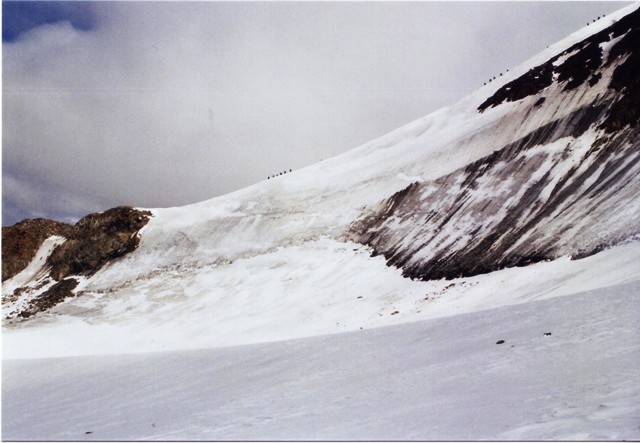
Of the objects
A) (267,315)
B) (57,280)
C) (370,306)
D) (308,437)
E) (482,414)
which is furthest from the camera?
(57,280)

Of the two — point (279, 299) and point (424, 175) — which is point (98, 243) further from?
point (424, 175)

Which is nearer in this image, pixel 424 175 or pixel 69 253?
pixel 424 175

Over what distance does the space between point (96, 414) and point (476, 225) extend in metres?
18.9

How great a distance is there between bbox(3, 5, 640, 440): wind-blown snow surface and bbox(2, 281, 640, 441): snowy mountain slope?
51 millimetres

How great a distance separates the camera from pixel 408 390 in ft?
28.0

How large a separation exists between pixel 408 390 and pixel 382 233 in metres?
23.0

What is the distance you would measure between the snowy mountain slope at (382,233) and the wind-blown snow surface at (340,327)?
16 centimetres

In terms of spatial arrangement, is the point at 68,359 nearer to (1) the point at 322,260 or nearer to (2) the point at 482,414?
(1) the point at 322,260

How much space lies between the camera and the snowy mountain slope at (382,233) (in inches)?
808

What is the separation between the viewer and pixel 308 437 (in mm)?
6887

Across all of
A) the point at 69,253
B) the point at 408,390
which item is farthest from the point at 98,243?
the point at 408,390

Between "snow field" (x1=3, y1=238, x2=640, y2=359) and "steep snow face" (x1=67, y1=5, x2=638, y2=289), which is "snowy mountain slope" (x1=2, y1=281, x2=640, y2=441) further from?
"steep snow face" (x1=67, y1=5, x2=638, y2=289)

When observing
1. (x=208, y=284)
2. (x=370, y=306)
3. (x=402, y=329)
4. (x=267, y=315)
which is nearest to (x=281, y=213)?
(x=208, y=284)

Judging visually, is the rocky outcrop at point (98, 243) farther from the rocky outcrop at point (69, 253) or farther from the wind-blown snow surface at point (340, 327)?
the wind-blown snow surface at point (340, 327)
